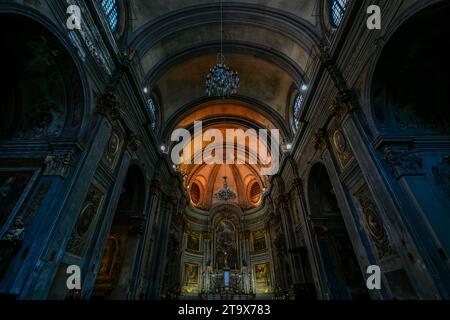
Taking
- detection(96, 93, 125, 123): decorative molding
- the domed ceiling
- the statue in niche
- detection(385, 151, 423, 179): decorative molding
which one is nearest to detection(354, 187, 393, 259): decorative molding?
detection(385, 151, 423, 179): decorative molding

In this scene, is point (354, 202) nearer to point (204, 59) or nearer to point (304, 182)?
point (304, 182)

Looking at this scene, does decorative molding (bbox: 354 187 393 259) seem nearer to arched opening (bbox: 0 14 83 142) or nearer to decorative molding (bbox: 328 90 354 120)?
decorative molding (bbox: 328 90 354 120)

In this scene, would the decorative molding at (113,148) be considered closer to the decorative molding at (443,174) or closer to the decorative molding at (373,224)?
the decorative molding at (373,224)

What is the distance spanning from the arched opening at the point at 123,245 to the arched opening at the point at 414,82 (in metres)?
10.6

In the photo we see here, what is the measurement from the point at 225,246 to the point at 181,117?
49.7 feet

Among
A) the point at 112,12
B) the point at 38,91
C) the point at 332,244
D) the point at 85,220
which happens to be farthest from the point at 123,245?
the point at 112,12

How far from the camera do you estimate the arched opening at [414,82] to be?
554cm

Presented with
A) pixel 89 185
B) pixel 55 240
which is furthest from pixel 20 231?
pixel 89 185

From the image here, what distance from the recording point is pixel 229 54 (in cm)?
1341

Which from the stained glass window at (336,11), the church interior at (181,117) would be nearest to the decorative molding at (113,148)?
the church interior at (181,117)

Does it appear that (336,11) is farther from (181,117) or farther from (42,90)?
(42,90)

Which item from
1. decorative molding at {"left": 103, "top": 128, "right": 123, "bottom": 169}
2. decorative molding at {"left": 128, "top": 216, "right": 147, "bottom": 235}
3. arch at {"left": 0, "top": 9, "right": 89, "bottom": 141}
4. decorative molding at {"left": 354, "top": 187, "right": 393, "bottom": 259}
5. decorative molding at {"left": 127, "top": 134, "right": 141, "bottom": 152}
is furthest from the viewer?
decorative molding at {"left": 128, "top": 216, "right": 147, "bottom": 235}

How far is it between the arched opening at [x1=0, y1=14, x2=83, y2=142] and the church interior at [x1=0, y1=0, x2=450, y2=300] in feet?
0.12

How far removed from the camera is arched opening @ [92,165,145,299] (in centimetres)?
860
